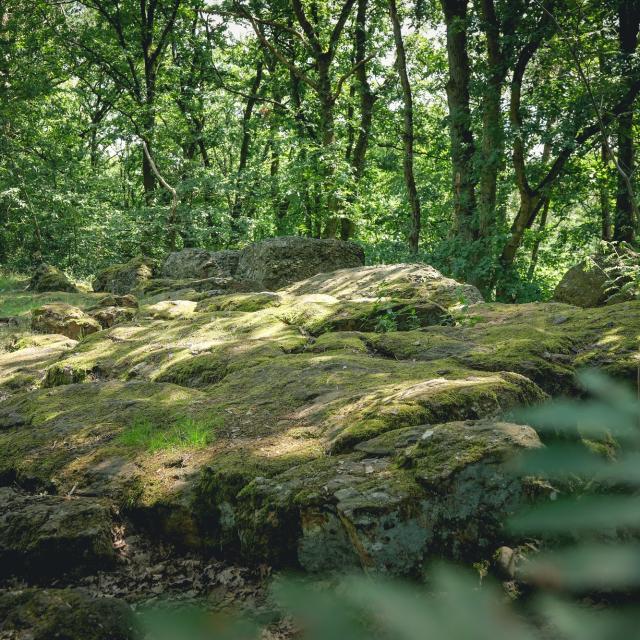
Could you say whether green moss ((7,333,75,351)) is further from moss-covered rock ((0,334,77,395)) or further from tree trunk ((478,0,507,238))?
tree trunk ((478,0,507,238))

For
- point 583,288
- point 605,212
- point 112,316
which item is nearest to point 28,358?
point 112,316

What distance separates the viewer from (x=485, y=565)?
7.58ft

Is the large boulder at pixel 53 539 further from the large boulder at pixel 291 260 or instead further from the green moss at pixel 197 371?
the large boulder at pixel 291 260

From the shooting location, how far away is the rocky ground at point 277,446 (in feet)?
8.02

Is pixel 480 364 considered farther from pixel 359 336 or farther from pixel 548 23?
pixel 548 23

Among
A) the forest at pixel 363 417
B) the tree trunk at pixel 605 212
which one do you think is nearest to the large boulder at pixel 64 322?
the forest at pixel 363 417

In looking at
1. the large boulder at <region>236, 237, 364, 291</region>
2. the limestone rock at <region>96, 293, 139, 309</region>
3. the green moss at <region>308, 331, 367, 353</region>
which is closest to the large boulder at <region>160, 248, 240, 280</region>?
the large boulder at <region>236, 237, 364, 291</region>

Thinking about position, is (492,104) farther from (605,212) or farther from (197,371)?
(197,371)

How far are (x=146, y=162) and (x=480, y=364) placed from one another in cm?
1935

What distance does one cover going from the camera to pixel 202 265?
42.5ft

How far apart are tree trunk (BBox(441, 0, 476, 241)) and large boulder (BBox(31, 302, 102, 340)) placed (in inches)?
298

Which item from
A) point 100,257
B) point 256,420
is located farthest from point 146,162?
point 256,420

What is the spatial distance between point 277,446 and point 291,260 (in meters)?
7.97

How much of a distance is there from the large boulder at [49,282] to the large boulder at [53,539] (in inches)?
510
